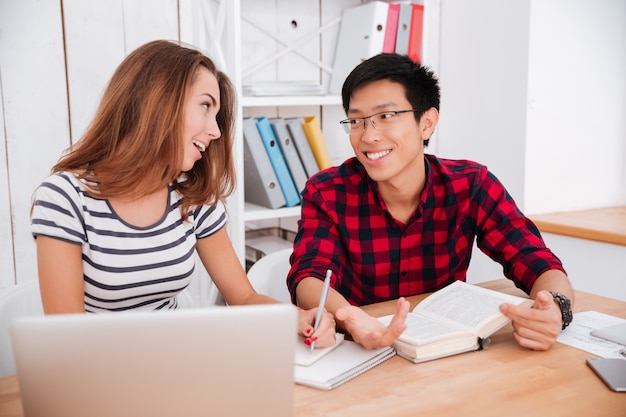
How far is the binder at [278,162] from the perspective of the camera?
7.32 ft

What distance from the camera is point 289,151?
2.28m

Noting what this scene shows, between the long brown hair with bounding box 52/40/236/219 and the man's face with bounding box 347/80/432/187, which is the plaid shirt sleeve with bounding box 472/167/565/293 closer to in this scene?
the man's face with bounding box 347/80/432/187

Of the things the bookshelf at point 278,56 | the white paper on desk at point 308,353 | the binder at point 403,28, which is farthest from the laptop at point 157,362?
the binder at point 403,28

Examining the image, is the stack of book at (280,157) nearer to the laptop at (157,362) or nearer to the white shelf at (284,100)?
the white shelf at (284,100)

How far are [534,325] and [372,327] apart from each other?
0.31 metres

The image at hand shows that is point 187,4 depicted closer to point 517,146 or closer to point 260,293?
point 260,293

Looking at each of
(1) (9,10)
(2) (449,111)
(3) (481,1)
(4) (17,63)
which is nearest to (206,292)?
(4) (17,63)

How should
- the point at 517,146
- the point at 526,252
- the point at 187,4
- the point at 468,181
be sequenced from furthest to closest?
the point at 517,146 → the point at 187,4 → the point at 468,181 → the point at 526,252

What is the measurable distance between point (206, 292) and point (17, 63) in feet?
3.31

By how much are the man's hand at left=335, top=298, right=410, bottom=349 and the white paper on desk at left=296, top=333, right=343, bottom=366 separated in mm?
46

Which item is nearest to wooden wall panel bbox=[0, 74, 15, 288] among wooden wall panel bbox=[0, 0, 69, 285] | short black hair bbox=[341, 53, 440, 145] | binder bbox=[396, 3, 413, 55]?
wooden wall panel bbox=[0, 0, 69, 285]

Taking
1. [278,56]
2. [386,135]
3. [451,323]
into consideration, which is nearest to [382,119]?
[386,135]

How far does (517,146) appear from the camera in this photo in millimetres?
2527

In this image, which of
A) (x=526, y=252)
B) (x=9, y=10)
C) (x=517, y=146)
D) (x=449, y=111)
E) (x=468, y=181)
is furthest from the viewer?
(x=449, y=111)
